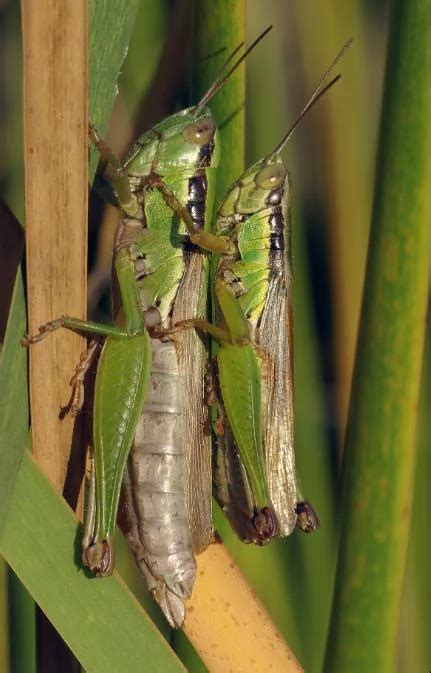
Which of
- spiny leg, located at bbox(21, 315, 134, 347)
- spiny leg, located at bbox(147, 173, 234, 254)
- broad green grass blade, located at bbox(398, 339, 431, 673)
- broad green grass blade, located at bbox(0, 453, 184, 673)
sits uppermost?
spiny leg, located at bbox(147, 173, 234, 254)

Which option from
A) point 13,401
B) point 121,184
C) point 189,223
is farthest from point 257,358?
point 13,401

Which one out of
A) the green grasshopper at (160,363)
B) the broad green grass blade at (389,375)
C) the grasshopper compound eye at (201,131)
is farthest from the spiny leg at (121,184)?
the broad green grass blade at (389,375)

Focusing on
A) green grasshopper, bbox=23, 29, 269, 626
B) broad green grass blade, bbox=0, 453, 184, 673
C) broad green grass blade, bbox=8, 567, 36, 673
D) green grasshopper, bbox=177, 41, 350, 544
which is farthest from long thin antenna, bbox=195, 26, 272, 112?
broad green grass blade, bbox=8, 567, 36, 673

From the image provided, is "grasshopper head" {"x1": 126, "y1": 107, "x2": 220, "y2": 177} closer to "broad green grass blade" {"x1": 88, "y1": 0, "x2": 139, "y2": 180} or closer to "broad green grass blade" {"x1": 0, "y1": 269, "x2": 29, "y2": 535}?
"broad green grass blade" {"x1": 88, "y1": 0, "x2": 139, "y2": 180}

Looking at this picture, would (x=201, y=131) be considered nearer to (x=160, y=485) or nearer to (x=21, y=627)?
(x=160, y=485)

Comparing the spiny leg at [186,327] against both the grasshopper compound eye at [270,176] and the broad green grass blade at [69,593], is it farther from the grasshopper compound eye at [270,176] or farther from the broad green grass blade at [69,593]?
the broad green grass blade at [69,593]
